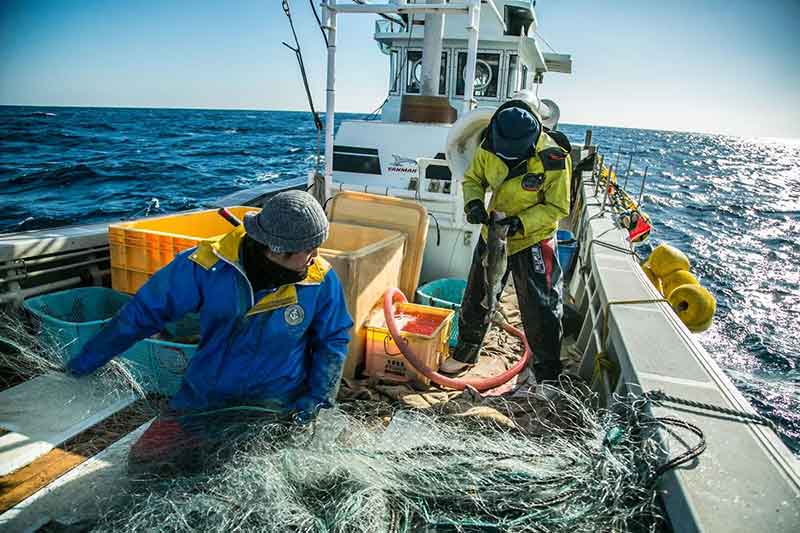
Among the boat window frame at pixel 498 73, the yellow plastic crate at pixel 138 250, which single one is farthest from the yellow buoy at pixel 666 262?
the boat window frame at pixel 498 73

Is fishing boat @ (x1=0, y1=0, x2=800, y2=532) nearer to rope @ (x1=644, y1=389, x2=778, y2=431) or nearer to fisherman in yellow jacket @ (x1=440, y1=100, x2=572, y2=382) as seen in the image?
rope @ (x1=644, y1=389, x2=778, y2=431)

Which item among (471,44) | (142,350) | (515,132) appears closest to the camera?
(142,350)

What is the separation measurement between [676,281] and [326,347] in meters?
4.06

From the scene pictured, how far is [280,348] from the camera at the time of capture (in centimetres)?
241

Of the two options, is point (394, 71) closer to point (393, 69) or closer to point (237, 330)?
point (393, 69)

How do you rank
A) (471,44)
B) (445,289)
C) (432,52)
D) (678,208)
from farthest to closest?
1. (678,208)
2. (432,52)
3. (445,289)
4. (471,44)

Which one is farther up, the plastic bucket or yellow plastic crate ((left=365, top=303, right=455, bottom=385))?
the plastic bucket

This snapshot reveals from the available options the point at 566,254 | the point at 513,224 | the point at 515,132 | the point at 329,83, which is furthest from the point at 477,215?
the point at 566,254

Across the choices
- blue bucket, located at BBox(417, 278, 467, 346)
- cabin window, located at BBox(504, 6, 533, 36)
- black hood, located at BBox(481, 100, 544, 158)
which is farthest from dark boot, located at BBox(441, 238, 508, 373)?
cabin window, located at BBox(504, 6, 533, 36)

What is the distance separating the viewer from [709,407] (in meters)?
2.13

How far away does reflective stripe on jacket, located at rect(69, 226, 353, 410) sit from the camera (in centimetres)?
224

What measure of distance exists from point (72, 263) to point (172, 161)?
2023 centimetres

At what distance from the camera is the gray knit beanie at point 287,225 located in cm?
208

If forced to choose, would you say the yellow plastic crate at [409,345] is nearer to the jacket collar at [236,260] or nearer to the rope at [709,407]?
the jacket collar at [236,260]
